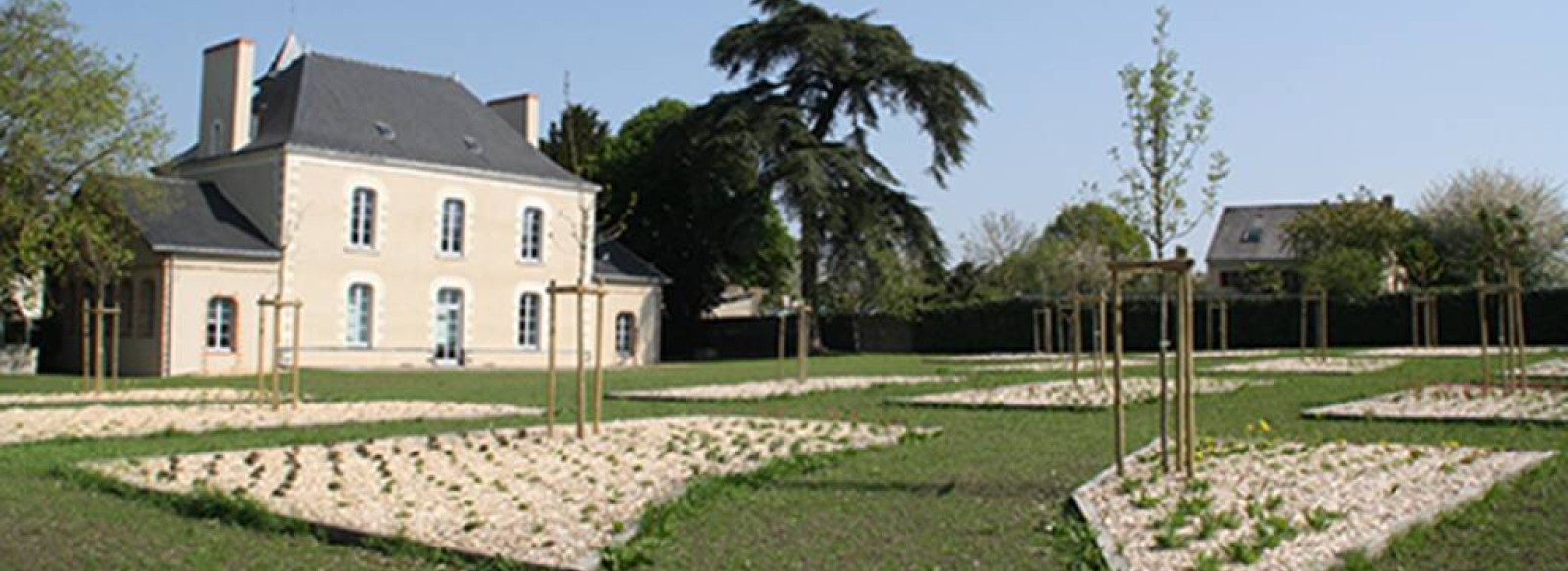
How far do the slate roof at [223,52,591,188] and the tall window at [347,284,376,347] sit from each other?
344 cm

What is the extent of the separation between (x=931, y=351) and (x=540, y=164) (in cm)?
1407

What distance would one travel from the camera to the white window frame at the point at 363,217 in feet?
109

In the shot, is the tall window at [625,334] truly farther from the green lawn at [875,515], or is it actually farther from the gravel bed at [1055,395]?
the green lawn at [875,515]

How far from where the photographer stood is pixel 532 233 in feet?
124

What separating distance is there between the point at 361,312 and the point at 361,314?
6 centimetres

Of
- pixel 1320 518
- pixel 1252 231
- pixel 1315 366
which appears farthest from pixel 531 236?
pixel 1252 231

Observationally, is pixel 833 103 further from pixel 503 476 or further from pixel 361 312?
pixel 503 476

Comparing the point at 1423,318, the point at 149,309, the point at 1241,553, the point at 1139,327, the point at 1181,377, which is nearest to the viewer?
the point at 1241,553

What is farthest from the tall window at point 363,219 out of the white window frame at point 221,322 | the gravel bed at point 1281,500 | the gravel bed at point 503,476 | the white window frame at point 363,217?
the gravel bed at point 1281,500

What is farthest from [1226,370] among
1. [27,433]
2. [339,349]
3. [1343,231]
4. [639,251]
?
[1343,231]

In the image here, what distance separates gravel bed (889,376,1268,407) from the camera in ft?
49.6

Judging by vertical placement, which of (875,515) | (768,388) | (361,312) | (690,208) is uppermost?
(690,208)

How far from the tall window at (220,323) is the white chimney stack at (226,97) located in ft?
16.1

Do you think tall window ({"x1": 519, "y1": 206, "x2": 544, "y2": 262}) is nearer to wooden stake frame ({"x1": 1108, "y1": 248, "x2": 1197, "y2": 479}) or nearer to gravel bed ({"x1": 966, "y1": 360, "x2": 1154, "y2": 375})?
gravel bed ({"x1": 966, "y1": 360, "x2": 1154, "y2": 375})
